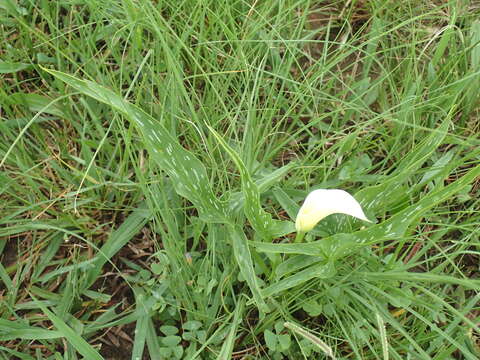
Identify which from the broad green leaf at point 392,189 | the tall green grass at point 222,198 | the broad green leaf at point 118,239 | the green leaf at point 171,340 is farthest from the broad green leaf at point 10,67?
the broad green leaf at point 392,189

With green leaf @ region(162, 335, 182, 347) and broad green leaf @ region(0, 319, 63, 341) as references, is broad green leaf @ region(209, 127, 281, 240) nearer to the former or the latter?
green leaf @ region(162, 335, 182, 347)

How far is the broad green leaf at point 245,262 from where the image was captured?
701 mm

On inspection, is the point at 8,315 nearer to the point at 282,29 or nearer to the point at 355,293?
the point at 355,293

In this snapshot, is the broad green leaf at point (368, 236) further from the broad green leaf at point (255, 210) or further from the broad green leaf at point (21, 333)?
the broad green leaf at point (21, 333)

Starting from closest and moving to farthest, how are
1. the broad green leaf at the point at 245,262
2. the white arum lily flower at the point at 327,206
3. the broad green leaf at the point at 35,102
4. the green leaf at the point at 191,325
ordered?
the white arum lily flower at the point at 327,206, the broad green leaf at the point at 245,262, the green leaf at the point at 191,325, the broad green leaf at the point at 35,102

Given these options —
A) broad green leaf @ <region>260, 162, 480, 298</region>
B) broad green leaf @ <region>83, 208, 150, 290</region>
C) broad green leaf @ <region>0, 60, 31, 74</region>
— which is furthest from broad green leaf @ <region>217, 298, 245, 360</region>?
broad green leaf @ <region>0, 60, 31, 74</region>

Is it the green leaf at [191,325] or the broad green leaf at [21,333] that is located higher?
the broad green leaf at [21,333]

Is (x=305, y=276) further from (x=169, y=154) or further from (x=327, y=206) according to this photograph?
(x=169, y=154)

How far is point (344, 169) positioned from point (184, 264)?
0.33 meters

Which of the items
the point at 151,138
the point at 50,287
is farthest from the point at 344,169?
the point at 50,287

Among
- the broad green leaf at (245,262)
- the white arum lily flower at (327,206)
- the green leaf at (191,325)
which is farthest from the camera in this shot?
the green leaf at (191,325)

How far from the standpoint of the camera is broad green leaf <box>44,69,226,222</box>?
63 cm

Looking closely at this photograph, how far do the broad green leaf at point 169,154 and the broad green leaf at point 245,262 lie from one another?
3 centimetres

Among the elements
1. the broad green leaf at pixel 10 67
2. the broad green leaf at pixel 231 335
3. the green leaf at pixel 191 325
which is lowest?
the green leaf at pixel 191 325
